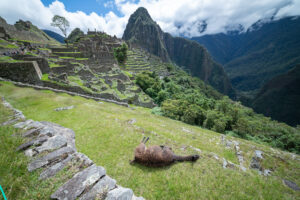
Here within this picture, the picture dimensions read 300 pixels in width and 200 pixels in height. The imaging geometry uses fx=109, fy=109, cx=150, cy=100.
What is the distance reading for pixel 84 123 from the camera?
23.4 feet

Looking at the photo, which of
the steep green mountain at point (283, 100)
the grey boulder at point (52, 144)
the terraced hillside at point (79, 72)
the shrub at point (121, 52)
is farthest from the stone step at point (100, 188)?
the steep green mountain at point (283, 100)

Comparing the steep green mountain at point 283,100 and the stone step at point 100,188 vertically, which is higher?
the steep green mountain at point 283,100

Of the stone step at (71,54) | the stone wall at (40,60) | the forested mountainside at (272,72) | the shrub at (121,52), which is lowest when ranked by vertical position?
the stone wall at (40,60)

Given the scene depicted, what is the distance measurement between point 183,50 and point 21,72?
218 metres

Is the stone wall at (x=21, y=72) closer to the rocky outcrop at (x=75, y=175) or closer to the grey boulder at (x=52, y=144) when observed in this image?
the rocky outcrop at (x=75, y=175)

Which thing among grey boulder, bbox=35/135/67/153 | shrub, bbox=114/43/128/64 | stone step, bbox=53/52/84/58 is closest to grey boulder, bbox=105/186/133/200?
grey boulder, bbox=35/135/67/153

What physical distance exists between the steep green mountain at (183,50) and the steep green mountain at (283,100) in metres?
56.3

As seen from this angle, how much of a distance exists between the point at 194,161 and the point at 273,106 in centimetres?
11710

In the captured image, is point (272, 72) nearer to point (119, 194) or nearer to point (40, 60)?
point (119, 194)

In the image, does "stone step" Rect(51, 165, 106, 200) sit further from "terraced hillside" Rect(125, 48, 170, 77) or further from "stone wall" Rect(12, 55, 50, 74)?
"terraced hillside" Rect(125, 48, 170, 77)

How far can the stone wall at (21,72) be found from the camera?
15163 millimetres

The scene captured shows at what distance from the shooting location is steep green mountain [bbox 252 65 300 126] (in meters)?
71.4

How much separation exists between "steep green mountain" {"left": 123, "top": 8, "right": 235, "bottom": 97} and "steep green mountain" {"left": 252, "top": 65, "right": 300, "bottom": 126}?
56.3 meters

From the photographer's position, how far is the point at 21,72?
1564cm
